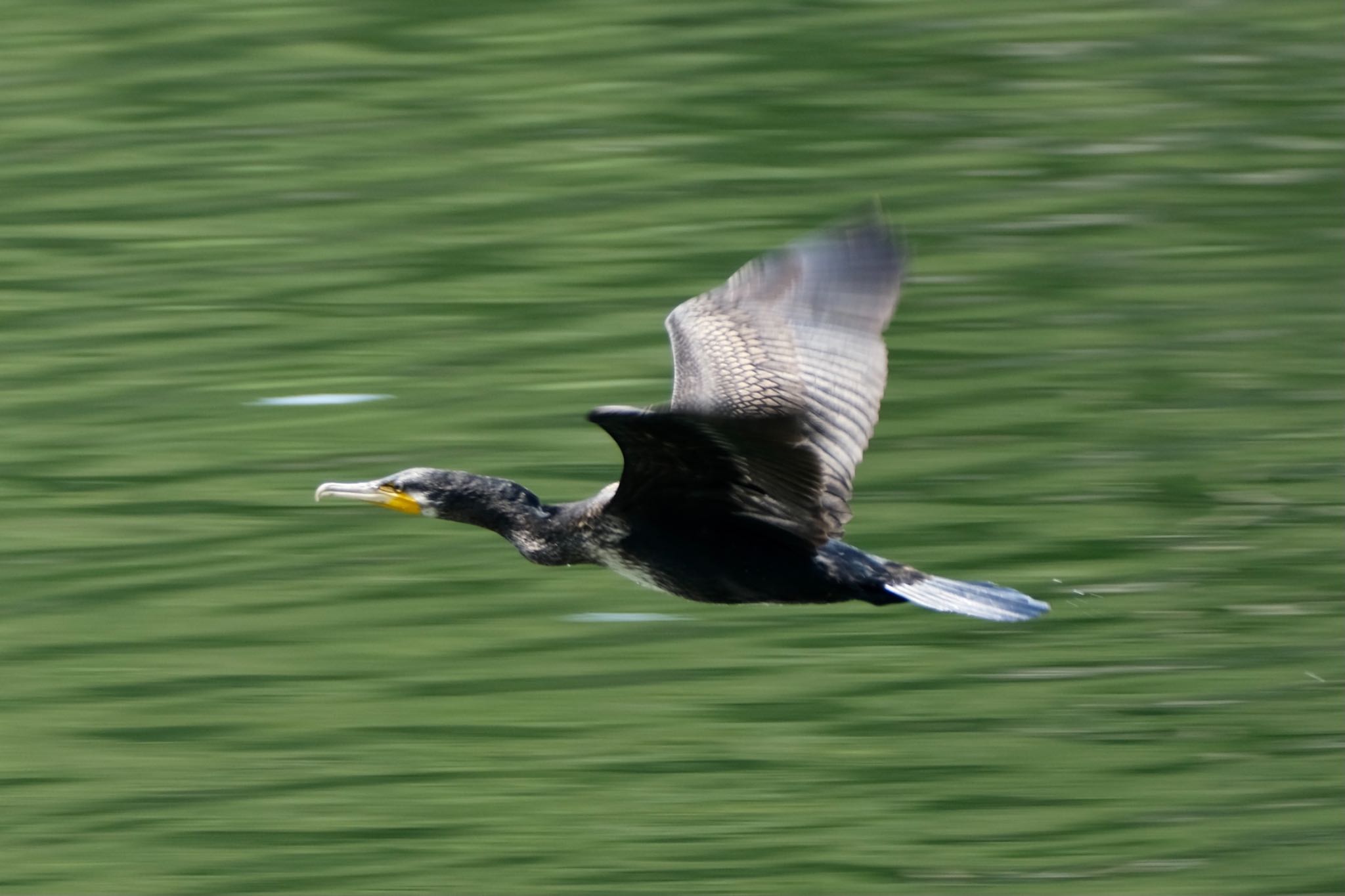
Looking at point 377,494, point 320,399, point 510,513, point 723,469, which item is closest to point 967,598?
point 723,469

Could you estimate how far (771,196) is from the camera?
11125 millimetres

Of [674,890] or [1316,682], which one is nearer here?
[674,890]

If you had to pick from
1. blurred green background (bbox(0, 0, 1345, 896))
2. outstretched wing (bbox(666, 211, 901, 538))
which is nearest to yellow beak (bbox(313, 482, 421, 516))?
outstretched wing (bbox(666, 211, 901, 538))

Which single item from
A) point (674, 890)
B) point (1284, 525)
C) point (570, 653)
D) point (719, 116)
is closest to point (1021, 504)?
point (1284, 525)

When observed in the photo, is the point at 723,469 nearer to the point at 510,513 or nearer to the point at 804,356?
the point at 804,356

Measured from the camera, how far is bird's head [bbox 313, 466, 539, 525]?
6.75m

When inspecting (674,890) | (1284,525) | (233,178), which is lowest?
(674,890)

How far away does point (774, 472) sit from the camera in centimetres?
595

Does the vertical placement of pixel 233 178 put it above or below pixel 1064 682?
above

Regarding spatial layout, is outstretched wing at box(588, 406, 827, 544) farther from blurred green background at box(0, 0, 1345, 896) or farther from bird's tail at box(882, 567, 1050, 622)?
blurred green background at box(0, 0, 1345, 896)

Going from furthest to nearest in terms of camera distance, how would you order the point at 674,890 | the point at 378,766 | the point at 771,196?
the point at 771,196
the point at 378,766
the point at 674,890

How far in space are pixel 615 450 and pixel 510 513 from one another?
2497 mm

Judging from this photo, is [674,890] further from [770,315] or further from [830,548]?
[770,315]

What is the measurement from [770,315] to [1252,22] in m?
7.03
